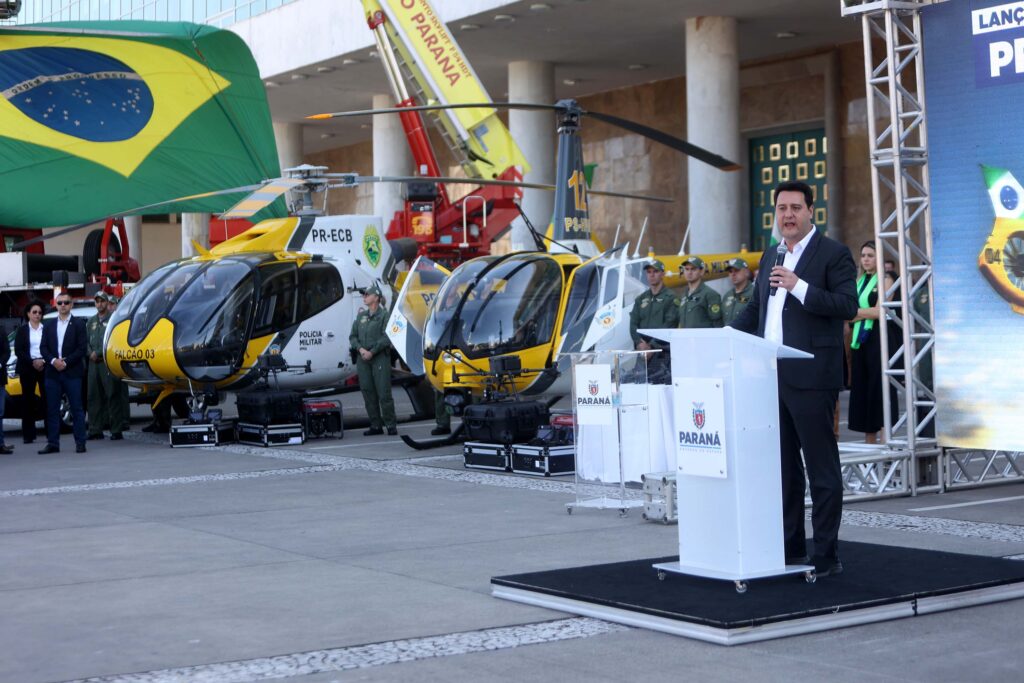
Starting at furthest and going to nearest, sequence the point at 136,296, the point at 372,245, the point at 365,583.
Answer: the point at 372,245, the point at 136,296, the point at 365,583

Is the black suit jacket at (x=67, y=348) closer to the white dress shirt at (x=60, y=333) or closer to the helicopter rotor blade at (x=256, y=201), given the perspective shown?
the white dress shirt at (x=60, y=333)

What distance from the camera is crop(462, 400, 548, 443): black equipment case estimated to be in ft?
39.3

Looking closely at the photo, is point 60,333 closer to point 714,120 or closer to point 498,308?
point 498,308

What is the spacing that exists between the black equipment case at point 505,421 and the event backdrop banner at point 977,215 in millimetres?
4094

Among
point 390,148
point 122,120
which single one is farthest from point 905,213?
point 390,148

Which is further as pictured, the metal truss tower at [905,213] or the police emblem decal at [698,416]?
the metal truss tower at [905,213]

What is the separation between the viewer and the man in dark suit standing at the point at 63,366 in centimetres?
1397

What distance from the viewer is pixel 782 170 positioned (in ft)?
97.1

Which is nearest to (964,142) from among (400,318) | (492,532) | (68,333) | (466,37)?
(492,532)

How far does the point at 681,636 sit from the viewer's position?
5.29 metres

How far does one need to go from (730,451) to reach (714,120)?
64.4ft

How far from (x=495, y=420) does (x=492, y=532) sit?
3719 mm

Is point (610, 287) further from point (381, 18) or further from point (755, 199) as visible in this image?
point (755, 199)

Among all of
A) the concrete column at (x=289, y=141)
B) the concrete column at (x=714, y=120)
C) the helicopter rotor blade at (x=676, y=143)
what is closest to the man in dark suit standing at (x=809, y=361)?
the helicopter rotor blade at (x=676, y=143)
